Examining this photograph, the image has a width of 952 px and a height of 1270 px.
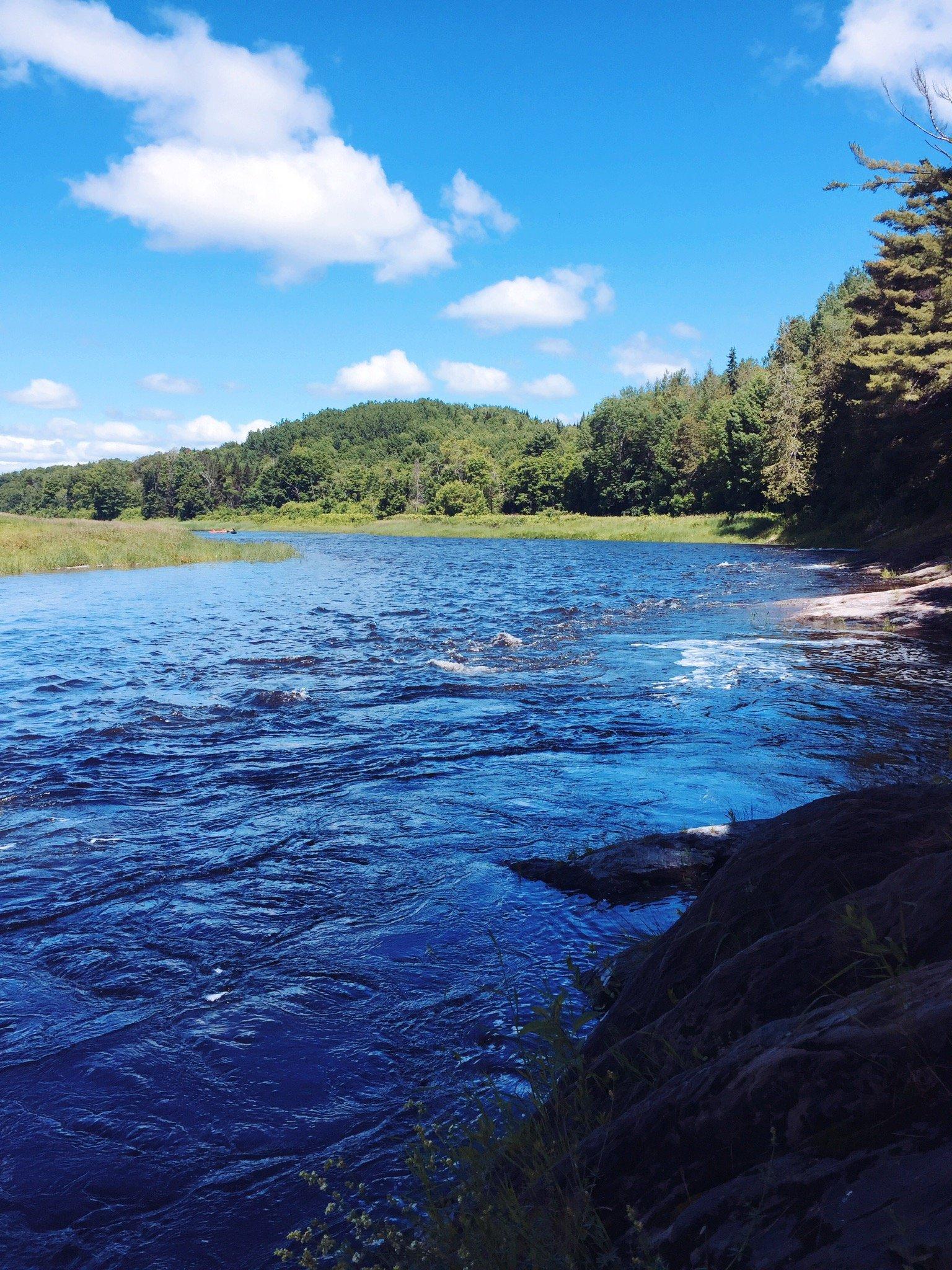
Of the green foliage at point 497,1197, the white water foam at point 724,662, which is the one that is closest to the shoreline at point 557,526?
the white water foam at point 724,662

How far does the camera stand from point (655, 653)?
19891 millimetres

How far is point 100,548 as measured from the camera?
4975cm

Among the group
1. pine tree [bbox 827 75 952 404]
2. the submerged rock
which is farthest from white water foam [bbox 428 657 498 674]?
pine tree [bbox 827 75 952 404]

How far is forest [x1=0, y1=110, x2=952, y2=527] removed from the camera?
3878 centimetres

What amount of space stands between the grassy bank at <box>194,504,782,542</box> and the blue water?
2314 inches

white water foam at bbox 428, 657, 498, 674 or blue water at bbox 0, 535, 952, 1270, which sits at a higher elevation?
white water foam at bbox 428, 657, 498, 674

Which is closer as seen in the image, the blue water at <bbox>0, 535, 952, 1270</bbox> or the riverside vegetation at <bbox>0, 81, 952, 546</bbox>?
the blue water at <bbox>0, 535, 952, 1270</bbox>

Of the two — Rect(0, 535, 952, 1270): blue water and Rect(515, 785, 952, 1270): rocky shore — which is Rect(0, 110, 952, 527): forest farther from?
Rect(515, 785, 952, 1270): rocky shore

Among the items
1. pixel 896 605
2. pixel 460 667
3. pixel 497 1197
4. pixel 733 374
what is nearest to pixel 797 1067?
pixel 497 1197

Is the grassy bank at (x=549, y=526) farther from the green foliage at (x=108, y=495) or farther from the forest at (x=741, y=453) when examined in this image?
the green foliage at (x=108, y=495)

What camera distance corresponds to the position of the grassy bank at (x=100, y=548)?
4650 cm

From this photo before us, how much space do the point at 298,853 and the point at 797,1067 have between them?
6459 mm

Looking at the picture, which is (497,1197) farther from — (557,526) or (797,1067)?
(557,526)

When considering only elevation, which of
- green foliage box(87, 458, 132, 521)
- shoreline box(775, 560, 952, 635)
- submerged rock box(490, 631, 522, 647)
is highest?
green foliage box(87, 458, 132, 521)
